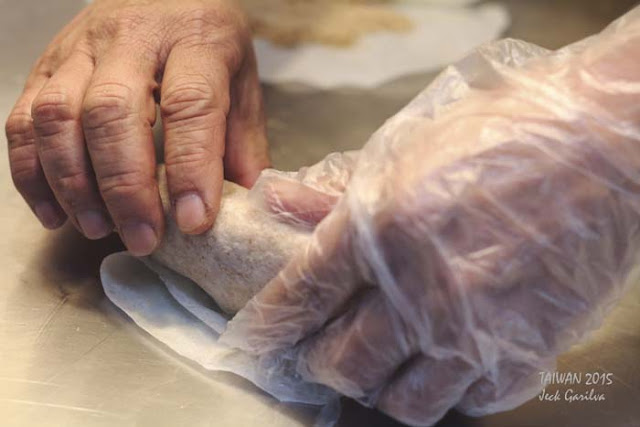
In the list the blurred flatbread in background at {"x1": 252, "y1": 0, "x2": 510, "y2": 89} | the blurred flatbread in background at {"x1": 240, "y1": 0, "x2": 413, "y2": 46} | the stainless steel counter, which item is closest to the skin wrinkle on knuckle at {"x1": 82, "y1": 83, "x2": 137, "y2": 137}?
the stainless steel counter

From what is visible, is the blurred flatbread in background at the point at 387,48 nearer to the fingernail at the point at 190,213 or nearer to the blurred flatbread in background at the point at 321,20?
the blurred flatbread in background at the point at 321,20

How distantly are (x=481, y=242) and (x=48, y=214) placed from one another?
55 centimetres

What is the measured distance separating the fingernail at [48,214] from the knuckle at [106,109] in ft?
0.49

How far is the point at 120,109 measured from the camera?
2.61 ft

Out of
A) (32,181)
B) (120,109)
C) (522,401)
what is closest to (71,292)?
(32,181)

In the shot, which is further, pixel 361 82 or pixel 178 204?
pixel 361 82

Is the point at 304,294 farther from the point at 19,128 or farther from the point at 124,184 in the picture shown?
the point at 19,128

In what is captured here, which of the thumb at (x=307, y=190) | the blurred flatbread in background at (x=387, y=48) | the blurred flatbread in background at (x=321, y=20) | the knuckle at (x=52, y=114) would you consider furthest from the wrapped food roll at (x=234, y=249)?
the blurred flatbread in background at (x=321, y=20)

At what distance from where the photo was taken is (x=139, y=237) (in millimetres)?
801

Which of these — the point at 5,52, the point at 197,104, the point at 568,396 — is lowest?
the point at 568,396

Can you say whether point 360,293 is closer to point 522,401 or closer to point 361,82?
point 522,401

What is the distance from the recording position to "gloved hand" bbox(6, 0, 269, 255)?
0.79 meters

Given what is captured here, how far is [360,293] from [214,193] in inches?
8.5

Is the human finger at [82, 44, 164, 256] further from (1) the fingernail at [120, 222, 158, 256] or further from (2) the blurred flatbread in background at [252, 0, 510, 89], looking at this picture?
(2) the blurred flatbread in background at [252, 0, 510, 89]
